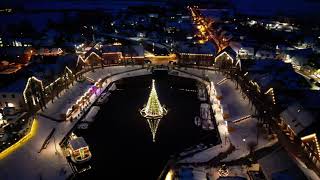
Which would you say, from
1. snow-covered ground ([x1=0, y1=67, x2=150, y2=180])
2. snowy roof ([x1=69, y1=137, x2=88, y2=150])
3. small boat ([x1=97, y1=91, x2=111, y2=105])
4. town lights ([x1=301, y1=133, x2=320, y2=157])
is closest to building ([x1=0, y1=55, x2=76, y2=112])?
snow-covered ground ([x1=0, y1=67, x2=150, y2=180])

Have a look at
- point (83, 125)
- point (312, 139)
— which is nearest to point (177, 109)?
point (83, 125)

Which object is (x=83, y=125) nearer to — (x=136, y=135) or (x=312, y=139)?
(x=136, y=135)

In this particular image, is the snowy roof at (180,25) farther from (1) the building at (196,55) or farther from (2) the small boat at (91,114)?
(2) the small boat at (91,114)

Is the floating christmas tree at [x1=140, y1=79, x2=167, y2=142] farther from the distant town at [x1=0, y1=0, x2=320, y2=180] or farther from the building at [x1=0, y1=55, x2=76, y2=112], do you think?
the building at [x1=0, y1=55, x2=76, y2=112]

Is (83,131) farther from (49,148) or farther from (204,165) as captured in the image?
(204,165)

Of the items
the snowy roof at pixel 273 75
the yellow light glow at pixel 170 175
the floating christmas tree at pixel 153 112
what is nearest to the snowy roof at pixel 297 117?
the snowy roof at pixel 273 75

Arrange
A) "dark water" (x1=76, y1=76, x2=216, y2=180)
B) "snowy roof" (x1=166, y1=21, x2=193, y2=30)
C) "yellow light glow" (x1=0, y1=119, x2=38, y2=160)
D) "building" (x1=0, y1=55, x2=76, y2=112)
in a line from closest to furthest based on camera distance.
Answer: "dark water" (x1=76, y1=76, x2=216, y2=180) → "yellow light glow" (x1=0, y1=119, x2=38, y2=160) → "building" (x1=0, y1=55, x2=76, y2=112) → "snowy roof" (x1=166, y1=21, x2=193, y2=30)

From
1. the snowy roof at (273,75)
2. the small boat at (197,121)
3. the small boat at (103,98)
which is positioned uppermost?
the snowy roof at (273,75)
